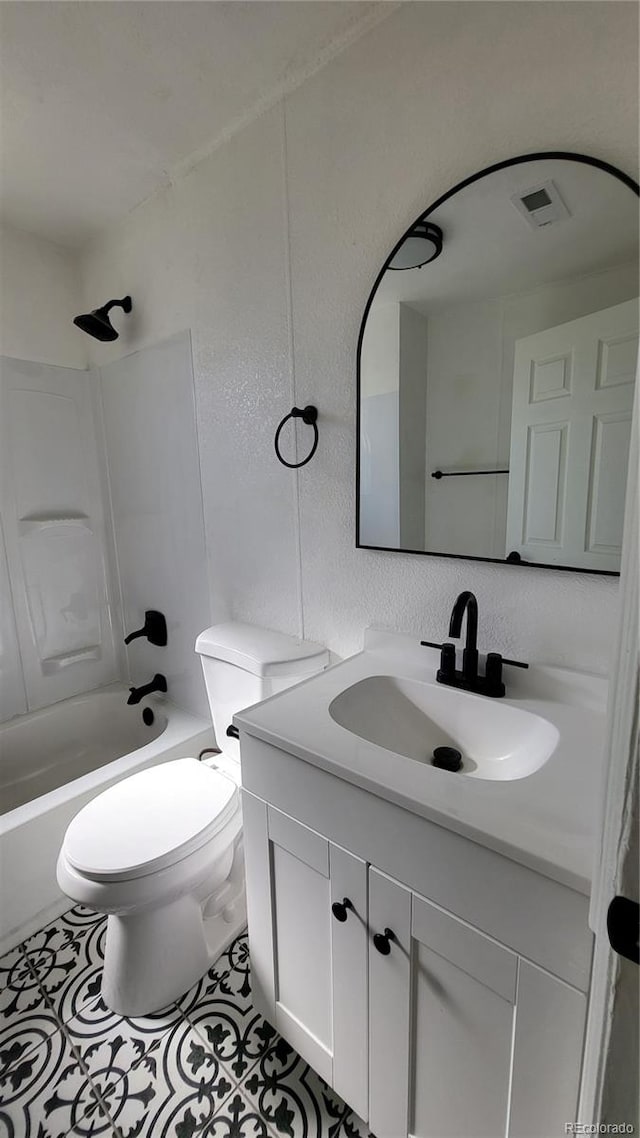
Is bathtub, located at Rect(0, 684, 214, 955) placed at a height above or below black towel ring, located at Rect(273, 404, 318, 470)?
below

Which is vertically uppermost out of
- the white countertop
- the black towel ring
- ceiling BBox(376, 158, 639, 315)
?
ceiling BBox(376, 158, 639, 315)

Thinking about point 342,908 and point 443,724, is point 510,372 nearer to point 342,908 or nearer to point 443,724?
point 443,724

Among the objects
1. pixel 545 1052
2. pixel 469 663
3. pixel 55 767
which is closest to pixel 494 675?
pixel 469 663

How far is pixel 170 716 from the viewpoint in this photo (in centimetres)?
194

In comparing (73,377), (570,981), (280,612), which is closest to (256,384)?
Answer: (280,612)

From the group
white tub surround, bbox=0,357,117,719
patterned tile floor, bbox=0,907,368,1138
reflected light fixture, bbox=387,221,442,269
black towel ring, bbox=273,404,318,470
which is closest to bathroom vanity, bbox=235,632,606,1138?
patterned tile floor, bbox=0,907,368,1138

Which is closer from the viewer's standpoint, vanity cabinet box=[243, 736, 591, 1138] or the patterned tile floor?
vanity cabinet box=[243, 736, 591, 1138]

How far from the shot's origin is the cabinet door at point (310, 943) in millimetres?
842

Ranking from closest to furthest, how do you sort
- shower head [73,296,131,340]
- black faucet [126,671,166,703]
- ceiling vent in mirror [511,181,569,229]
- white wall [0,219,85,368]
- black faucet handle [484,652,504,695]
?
ceiling vent in mirror [511,181,569,229] → black faucet handle [484,652,504,695] → shower head [73,296,131,340] → white wall [0,219,85,368] → black faucet [126,671,166,703]

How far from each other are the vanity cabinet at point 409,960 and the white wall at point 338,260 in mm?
510

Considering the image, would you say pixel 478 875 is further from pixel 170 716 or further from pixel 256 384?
pixel 170 716

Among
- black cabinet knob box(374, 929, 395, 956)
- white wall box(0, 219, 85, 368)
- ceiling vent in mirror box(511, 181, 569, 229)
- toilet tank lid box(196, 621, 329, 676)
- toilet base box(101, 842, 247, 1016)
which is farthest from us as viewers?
white wall box(0, 219, 85, 368)

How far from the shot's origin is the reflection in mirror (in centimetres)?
86

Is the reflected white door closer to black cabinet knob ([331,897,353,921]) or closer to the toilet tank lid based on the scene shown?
the toilet tank lid
